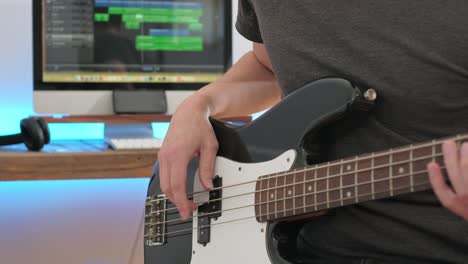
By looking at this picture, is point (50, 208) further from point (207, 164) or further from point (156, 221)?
point (207, 164)

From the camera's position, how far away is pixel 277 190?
771mm

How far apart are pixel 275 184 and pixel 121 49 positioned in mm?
1145

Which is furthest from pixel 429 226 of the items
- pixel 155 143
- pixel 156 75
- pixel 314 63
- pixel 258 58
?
pixel 156 75

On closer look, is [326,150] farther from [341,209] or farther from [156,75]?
[156,75]

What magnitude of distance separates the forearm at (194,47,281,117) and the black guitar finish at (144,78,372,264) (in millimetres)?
108

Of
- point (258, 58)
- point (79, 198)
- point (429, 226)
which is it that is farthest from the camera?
point (79, 198)

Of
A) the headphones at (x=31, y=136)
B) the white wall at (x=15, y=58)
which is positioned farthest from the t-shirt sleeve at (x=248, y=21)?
the white wall at (x=15, y=58)

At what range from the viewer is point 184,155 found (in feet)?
2.95

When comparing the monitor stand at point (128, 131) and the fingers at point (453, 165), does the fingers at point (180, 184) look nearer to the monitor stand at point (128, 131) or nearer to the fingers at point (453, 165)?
the fingers at point (453, 165)

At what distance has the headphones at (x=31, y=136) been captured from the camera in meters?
1.51

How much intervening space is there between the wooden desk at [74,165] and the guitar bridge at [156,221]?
15.6 inches

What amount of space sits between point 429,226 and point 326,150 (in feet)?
0.49

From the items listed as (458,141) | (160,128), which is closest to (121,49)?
(160,128)

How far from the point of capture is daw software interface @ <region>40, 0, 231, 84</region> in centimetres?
180
